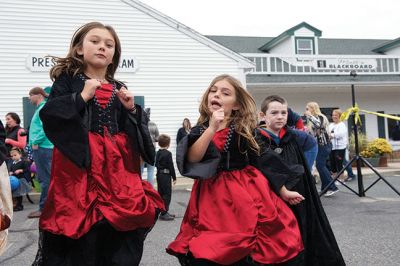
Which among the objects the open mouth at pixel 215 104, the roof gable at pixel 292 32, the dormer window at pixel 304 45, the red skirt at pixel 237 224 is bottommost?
the red skirt at pixel 237 224

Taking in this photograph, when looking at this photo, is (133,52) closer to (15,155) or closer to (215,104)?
(15,155)

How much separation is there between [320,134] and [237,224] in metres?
5.90

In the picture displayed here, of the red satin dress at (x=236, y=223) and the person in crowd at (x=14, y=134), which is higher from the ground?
the person in crowd at (x=14, y=134)

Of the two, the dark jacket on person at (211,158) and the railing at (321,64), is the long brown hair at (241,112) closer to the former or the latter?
the dark jacket on person at (211,158)

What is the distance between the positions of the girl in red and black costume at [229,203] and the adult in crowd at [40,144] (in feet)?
12.7

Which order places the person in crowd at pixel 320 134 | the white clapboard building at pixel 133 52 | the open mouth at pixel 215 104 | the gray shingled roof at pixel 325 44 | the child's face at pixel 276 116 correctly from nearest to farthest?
the open mouth at pixel 215 104
the child's face at pixel 276 116
the person in crowd at pixel 320 134
the white clapboard building at pixel 133 52
the gray shingled roof at pixel 325 44

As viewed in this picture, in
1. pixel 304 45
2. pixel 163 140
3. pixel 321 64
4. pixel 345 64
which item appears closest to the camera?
pixel 163 140

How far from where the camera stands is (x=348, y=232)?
516 centimetres

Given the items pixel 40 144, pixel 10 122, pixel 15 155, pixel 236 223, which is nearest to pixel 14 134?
pixel 10 122

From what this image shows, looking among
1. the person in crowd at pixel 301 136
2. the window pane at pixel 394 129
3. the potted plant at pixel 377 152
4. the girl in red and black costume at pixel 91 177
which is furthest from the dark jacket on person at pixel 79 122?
the window pane at pixel 394 129

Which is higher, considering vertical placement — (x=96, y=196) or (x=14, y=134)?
(x=14, y=134)

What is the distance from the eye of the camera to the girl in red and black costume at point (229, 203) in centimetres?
245

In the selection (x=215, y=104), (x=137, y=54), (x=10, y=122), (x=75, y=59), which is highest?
(x=137, y=54)

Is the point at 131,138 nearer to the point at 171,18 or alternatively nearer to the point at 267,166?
the point at 267,166
